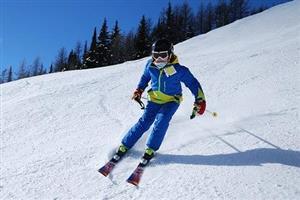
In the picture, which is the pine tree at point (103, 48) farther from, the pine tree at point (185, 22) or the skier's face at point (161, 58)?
the skier's face at point (161, 58)

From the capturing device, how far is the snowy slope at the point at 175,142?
14.3 ft

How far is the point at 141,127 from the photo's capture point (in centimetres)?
537

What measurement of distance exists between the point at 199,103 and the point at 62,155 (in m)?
2.14

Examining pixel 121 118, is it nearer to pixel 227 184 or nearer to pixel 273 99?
pixel 273 99

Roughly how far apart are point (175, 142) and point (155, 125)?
65 centimetres

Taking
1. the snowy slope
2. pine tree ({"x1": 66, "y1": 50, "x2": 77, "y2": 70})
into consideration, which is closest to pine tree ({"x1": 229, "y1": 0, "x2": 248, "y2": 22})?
pine tree ({"x1": 66, "y1": 50, "x2": 77, "y2": 70})

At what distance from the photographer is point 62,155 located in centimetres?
558

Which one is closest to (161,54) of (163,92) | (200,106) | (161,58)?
(161,58)

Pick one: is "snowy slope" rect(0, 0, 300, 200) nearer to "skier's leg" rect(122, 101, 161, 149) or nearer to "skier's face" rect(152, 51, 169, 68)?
"skier's leg" rect(122, 101, 161, 149)

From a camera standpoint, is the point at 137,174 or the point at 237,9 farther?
the point at 237,9

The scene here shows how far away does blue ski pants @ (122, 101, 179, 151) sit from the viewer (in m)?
5.09

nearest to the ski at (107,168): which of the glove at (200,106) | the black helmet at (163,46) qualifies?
the glove at (200,106)

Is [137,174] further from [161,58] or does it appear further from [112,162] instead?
[161,58]

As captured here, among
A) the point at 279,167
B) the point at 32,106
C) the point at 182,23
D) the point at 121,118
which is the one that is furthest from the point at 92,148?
the point at 182,23
